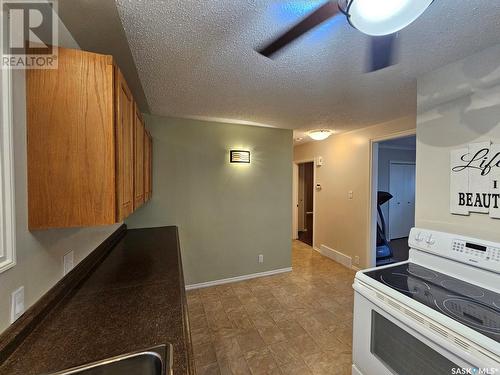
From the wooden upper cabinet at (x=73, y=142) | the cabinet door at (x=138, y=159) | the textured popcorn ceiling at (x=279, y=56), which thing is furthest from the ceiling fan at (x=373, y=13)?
the cabinet door at (x=138, y=159)

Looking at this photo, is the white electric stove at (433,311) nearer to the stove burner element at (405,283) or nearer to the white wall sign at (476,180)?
the stove burner element at (405,283)

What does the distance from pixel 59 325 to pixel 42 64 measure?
3.71 feet

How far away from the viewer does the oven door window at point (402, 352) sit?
98 cm

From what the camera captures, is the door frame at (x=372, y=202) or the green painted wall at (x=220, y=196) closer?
the green painted wall at (x=220, y=196)

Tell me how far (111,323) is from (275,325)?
175 centimetres

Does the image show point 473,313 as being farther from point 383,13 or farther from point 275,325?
point 275,325

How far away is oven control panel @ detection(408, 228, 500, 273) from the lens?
3.92ft

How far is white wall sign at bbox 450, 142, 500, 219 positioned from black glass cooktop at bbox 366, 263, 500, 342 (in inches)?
18.7

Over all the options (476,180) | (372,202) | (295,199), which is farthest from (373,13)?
(295,199)

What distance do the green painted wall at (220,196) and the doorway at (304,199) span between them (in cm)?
267

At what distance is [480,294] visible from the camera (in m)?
1.16

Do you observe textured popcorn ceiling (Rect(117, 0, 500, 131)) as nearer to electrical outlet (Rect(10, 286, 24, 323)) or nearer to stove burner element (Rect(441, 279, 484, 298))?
electrical outlet (Rect(10, 286, 24, 323))

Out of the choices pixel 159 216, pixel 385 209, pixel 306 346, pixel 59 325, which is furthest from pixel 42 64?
pixel 385 209

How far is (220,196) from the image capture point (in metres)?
3.11
